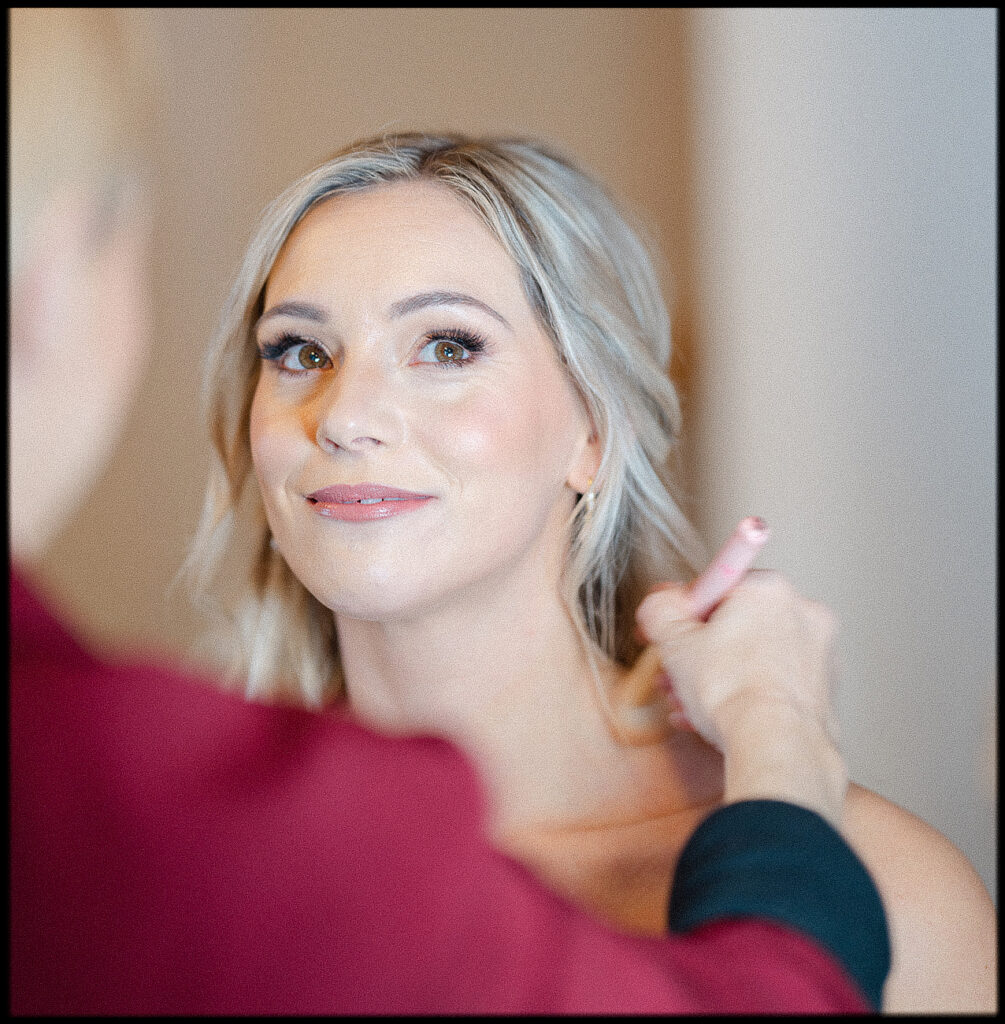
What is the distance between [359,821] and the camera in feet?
1.72

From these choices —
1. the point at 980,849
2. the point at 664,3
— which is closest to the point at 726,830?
the point at 980,849

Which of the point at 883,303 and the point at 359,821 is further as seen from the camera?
the point at 883,303

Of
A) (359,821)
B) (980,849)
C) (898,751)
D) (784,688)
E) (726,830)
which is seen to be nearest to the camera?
(359,821)

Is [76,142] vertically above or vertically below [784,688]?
above

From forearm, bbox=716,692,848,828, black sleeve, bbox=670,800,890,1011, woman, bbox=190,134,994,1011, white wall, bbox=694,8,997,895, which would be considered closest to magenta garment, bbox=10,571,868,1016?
black sleeve, bbox=670,800,890,1011

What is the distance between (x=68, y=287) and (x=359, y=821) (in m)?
0.30

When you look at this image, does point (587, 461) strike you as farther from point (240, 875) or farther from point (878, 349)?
point (240, 875)

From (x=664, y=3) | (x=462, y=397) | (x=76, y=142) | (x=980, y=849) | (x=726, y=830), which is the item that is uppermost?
(x=664, y=3)

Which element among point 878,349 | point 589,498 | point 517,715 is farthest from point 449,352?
point 878,349

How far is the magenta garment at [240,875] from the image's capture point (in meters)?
0.51

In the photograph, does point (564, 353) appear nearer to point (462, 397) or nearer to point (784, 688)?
point (462, 397)

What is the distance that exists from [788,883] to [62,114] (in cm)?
54

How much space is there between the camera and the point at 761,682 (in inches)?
33.1

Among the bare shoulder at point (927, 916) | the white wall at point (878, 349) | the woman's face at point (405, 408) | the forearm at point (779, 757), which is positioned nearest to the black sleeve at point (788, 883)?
the forearm at point (779, 757)
